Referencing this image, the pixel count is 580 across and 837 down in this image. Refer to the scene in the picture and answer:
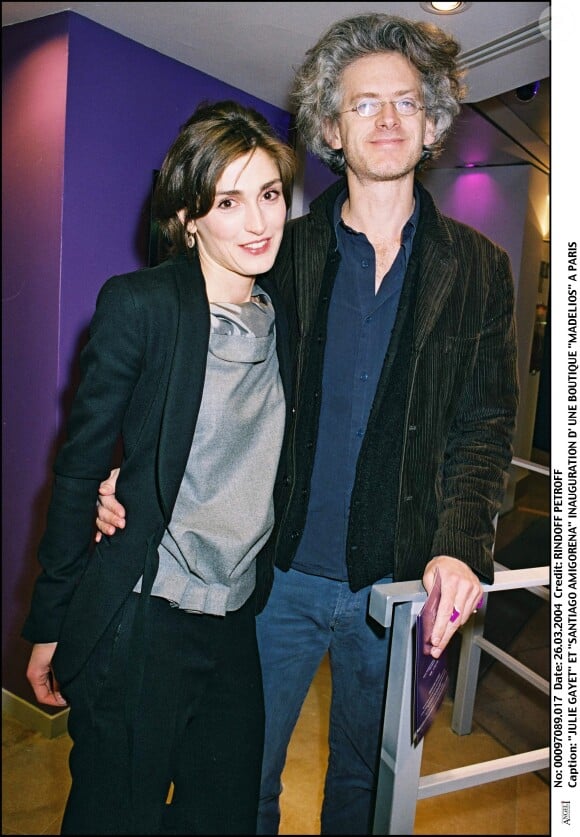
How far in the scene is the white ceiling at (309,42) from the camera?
0.77 metres

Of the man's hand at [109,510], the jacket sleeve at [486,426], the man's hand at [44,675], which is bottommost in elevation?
the man's hand at [44,675]

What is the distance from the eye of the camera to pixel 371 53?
76 cm

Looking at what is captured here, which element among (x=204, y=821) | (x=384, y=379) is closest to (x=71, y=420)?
(x=384, y=379)

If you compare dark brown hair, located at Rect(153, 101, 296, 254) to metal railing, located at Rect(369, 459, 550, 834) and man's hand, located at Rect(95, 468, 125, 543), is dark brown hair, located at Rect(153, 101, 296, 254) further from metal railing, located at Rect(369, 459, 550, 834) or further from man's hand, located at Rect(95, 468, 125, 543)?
metal railing, located at Rect(369, 459, 550, 834)

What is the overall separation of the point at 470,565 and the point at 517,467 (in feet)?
0.46

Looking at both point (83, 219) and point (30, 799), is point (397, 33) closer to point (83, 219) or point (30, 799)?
point (83, 219)

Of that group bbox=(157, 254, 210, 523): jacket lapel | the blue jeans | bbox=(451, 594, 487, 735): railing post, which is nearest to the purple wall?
bbox=(157, 254, 210, 523): jacket lapel

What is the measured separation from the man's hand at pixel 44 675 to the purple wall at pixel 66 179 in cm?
20

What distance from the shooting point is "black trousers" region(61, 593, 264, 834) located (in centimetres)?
72

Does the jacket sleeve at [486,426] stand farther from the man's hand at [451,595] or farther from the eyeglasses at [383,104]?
the eyeglasses at [383,104]

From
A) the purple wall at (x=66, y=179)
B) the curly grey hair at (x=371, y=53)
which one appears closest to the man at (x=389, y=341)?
the curly grey hair at (x=371, y=53)

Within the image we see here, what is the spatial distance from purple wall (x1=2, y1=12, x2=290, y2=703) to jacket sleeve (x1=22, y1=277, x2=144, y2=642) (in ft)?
0.33

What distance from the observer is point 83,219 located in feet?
2.42

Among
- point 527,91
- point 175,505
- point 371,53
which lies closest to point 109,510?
point 175,505
